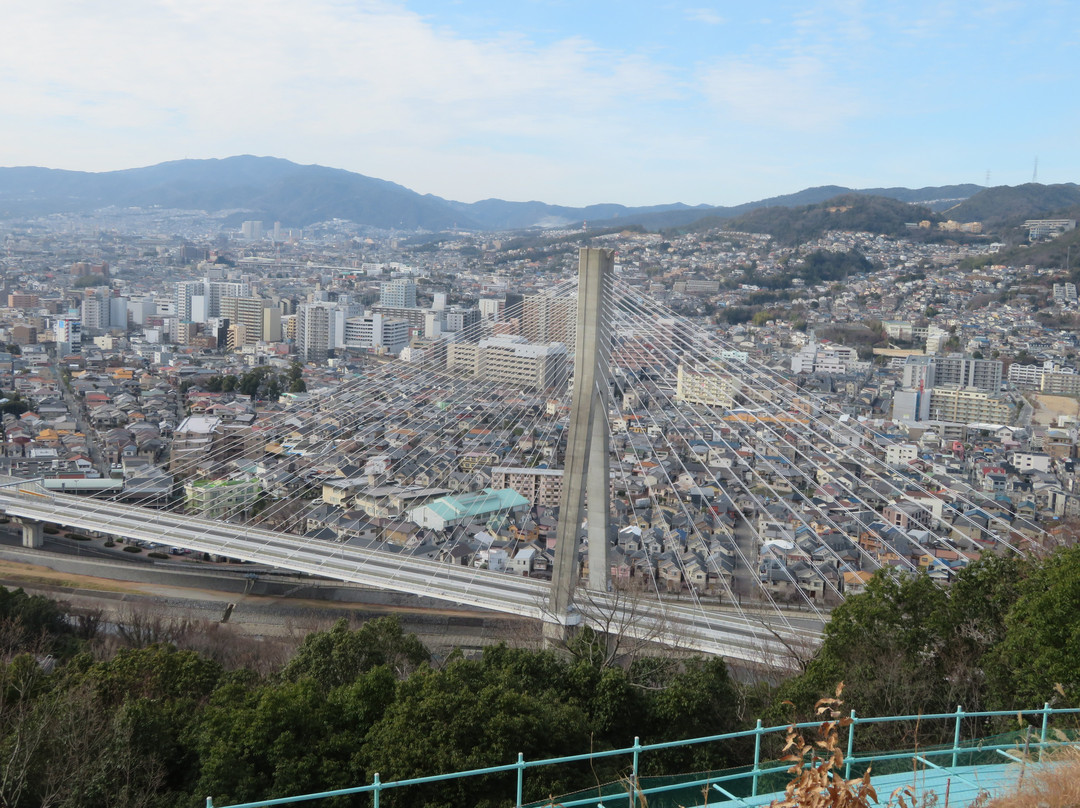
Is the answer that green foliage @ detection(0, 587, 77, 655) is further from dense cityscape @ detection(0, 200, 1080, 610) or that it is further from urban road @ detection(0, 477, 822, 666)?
dense cityscape @ detection(0, 200, 1080, 610)

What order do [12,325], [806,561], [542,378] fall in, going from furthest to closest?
[12,325] → [542,378] → [806,561]

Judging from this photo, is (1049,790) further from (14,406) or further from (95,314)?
(95,314)

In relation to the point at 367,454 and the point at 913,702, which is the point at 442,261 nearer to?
the point at 367,454

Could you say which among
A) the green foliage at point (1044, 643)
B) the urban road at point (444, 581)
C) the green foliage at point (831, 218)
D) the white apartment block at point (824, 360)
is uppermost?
the green foliage at point (831, 218)

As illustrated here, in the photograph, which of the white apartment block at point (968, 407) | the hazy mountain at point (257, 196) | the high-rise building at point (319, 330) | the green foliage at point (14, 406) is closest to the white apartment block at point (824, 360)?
the white apartment block at point (968, 407)

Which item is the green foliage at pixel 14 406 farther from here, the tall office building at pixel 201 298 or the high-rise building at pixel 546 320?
the tall office building at pixel 201 298

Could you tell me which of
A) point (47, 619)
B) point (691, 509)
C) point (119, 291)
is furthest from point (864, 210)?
point (47, 619)
